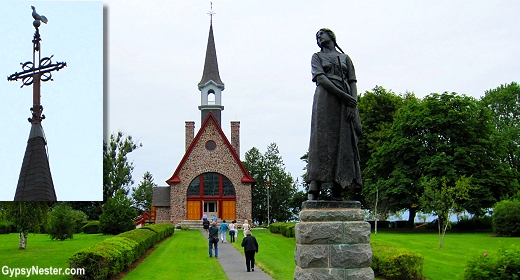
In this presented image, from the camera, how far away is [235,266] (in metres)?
19.7

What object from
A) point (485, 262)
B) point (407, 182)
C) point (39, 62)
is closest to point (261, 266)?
point (485, 262)

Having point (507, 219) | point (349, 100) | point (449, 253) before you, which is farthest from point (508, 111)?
point (349, 100)

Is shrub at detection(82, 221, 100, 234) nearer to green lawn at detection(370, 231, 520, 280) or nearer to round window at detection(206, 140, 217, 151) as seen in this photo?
round window at detection(206, 140, 217, 151)

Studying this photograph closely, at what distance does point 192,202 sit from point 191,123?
8.78 m

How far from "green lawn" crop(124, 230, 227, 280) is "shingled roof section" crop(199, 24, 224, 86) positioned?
3059 centimetres

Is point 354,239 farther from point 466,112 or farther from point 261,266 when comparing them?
point 466,112

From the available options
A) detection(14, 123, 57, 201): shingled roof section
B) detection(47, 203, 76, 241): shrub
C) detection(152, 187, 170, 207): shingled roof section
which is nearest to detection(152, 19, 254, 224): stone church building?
detection(152, 187, 170, 207): shingled roof section

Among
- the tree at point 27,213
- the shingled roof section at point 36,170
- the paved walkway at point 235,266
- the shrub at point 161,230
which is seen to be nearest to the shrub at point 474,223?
the shrub at point 161,230

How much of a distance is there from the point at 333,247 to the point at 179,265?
11.8 m

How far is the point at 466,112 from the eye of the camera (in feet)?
126

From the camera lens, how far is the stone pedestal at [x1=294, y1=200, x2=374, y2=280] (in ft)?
29.9

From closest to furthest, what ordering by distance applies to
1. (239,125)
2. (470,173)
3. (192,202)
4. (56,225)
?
(56,225)
(470,173)
(192,202)
(239,125)

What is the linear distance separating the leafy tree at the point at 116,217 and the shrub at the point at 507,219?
2287 centimetres

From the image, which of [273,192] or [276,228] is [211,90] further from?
[276,228]
